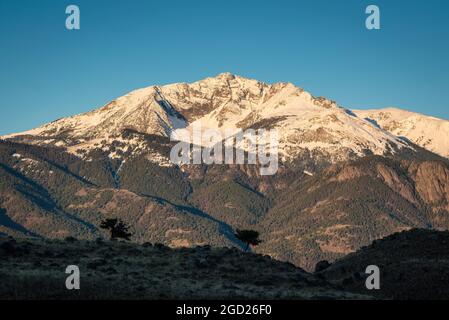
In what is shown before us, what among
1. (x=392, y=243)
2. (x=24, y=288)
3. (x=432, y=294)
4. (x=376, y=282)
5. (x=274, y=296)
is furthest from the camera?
(x=392, y=243)

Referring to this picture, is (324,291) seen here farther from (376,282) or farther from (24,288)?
(24,288)

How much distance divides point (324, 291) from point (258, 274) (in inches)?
359

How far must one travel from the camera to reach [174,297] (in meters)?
72.4

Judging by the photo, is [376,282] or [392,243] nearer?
[376,282]

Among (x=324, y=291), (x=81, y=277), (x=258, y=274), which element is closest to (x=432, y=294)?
(x=324, y=291)

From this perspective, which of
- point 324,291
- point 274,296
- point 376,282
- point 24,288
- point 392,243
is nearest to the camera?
point 24,288

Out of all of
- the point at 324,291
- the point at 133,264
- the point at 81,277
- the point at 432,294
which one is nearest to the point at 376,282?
the point at 432,294

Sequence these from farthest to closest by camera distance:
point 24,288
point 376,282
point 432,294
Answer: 1. point 376,282
2. point 432,294
3. point 24,288

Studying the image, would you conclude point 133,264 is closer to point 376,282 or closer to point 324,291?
point 324,291
